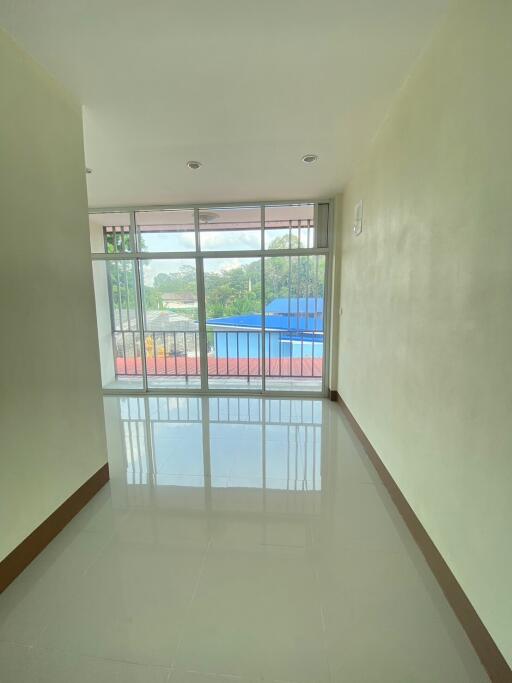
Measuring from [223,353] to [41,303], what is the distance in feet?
11.0

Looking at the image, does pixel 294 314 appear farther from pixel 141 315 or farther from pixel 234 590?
pixel 234 590

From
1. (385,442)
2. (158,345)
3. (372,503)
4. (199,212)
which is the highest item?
(199,212)

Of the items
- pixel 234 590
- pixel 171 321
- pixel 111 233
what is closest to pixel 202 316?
pixel 171 321

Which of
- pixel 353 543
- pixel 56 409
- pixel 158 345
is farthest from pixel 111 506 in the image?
pixel 158 345

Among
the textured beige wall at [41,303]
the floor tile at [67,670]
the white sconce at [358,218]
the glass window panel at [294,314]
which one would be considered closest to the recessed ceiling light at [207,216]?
the glass window panel at [294,314]

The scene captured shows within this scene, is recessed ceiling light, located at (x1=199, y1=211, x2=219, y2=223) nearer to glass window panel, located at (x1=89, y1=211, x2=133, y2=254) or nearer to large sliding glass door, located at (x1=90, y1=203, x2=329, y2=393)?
large sliding glass door, located at (x1=90, y1=203, x2=329, y2=393)

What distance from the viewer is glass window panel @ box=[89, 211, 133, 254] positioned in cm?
423

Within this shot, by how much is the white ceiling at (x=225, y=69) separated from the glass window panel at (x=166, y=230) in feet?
4.30

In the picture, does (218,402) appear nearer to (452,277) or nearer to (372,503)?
(372,503)

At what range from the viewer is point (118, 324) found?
477cm

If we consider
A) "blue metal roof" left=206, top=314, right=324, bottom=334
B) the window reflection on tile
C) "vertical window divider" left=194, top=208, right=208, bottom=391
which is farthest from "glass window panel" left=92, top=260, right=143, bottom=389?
"blue metal roof" left=206, top=314, right=324, bottom=334

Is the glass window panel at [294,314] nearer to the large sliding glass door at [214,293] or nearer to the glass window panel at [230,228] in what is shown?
the large sliding glass door at [214,293]

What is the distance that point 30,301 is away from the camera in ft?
5.42

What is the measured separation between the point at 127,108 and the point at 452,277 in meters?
2.31
